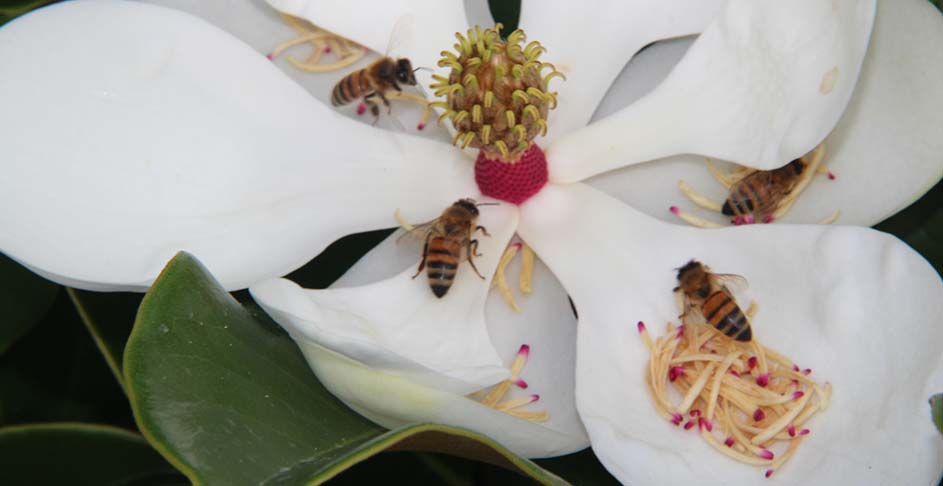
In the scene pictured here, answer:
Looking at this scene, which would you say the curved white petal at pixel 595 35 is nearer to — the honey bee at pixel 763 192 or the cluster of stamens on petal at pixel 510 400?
the honey bee at pixel 763 192

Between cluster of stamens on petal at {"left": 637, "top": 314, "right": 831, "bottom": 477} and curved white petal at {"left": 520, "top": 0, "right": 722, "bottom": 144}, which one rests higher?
curved white petal at {"left": 520, "top": 0, "right": 722, "bottom": 144}

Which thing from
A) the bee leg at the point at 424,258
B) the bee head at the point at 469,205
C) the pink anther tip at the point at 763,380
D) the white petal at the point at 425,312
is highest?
the bee head at the point at 469,205

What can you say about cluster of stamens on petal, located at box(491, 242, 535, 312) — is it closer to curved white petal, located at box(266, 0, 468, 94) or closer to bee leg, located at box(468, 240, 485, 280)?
bee leg, located at box(468, 240, 485, 280)

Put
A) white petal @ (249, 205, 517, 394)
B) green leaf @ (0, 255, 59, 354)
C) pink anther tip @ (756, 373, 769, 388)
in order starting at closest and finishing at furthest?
1. white petal @ (249, 205, 517, 394)
2. pink anther tip @ (756, 373, 769, 388)
3. green leaf @ (0, 255, 59, 354)

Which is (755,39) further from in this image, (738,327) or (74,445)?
(74,445)

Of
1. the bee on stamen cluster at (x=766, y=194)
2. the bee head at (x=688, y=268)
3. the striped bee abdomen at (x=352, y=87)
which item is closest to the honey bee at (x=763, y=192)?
the bee on stamen cluster at (x=766, y=194)

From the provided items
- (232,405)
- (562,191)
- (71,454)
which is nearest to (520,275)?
(562,191)

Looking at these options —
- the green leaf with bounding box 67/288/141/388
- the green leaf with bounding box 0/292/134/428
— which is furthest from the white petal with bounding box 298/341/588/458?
the green leaf with bounding box 0/292/134/428
